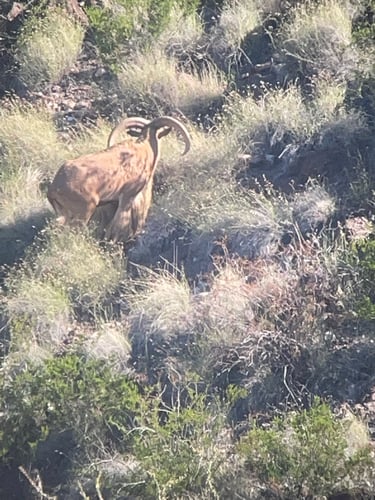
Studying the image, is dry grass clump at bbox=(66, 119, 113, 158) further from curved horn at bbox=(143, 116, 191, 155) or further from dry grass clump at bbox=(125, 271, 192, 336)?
dry grass clump at bbox=(125, 271, 192, 336)

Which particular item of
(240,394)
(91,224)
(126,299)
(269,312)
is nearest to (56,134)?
(91,224)

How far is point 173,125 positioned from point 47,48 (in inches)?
129

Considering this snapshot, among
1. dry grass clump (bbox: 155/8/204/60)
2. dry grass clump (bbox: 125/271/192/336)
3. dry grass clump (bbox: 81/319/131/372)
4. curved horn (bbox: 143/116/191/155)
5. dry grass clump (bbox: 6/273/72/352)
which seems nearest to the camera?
dry grass clump (bbox: 81/319/131/372)

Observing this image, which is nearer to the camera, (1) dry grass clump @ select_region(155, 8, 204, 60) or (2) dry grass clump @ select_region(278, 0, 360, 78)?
(2) dry grass clump @ select_region(278, 0, 360, 78)

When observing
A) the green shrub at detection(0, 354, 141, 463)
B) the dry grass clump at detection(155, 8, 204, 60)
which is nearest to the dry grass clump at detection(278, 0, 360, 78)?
the dry grass clump at detection(155, 8, 204, 60)

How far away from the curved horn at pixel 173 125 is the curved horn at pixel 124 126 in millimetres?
106

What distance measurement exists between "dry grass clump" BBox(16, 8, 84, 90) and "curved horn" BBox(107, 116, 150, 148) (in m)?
2.55

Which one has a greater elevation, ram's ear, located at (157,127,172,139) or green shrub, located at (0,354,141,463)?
ram's ear, located at (157,127,172,139)

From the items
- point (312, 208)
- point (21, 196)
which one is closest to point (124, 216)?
point (21, 196)

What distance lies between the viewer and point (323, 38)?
47.3 feet

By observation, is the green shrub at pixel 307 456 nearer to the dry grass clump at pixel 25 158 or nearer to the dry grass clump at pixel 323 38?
the dry grass clump at pixel 25 158

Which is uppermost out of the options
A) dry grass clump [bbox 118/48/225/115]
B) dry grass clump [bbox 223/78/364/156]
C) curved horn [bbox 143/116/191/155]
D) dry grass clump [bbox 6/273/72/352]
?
curved horn [bbox 143/116/191/155]

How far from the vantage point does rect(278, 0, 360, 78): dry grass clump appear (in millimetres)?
14133

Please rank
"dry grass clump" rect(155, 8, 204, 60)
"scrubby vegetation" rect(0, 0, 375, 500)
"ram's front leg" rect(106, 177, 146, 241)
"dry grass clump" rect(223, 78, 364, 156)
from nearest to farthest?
"scrubby vegetation" rect(0, 0, 375, 500) < "ram's front leg" rect(106, 177, 146, 241) < "dry grass clump" rect(223, 78, 364, 156) < "dry grass clump" rect(155, 8, 204, 60)
